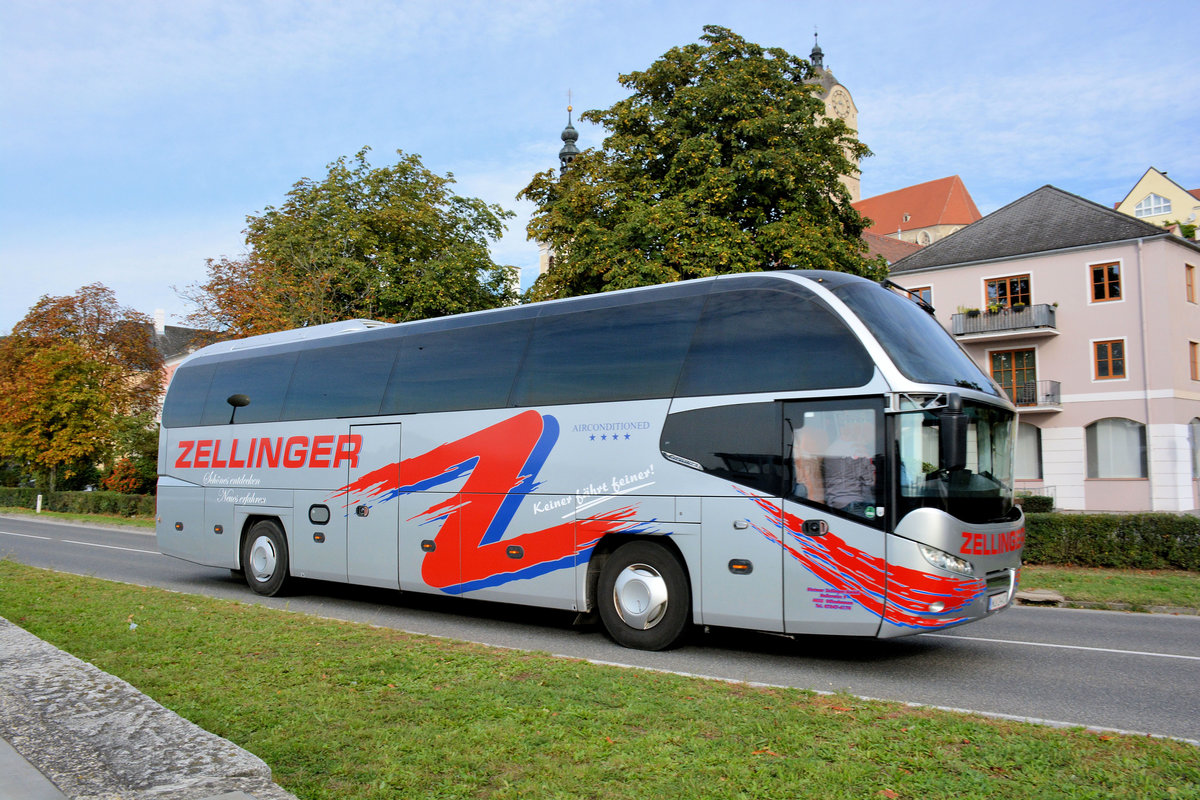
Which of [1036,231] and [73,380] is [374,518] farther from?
[73,380]

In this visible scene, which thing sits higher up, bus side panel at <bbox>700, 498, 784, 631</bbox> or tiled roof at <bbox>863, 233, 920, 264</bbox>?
tiled roof at <bbox>863, 233, 920, 264</bbox>

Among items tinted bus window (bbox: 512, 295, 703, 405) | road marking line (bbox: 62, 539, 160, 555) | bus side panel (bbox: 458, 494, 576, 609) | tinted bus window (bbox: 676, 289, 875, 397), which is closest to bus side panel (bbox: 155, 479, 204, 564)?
bus side panel (bbox: 458, 494, 576, 609)

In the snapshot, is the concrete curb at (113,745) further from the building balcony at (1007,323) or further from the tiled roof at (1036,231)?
the tiled roof at (1036,231)

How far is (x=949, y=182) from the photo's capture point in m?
97.9

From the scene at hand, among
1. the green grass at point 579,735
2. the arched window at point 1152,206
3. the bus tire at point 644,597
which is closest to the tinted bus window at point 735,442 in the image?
the bus tire at point 644,597

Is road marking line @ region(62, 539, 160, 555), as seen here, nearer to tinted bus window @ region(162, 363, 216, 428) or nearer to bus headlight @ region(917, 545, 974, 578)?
tinted bus window @ region(162, 363, 216, 428)

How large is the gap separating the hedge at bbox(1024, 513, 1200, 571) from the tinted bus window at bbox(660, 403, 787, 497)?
11.5 m

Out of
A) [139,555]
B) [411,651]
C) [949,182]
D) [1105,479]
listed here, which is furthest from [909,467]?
[949,182]

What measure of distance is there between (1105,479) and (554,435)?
34476mm

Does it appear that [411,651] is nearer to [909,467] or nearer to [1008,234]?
[909,467]

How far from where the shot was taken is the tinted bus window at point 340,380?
Answer: 38.7 feet

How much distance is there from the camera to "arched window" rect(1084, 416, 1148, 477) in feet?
118

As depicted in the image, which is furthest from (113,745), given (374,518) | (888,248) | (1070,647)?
(888,248)

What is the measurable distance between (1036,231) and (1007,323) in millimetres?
4430
